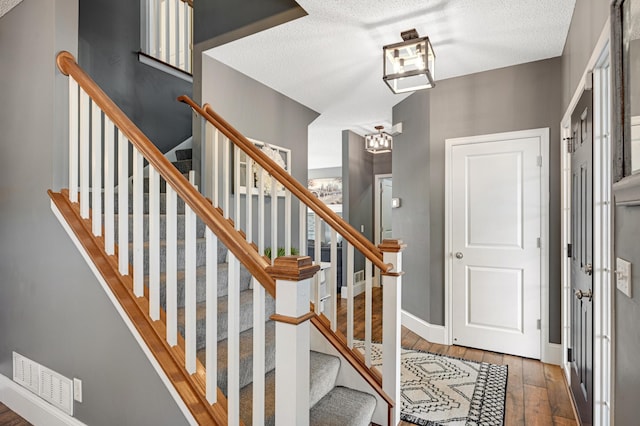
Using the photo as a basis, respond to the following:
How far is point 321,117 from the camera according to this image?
4.90 m

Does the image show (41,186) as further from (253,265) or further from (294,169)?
(294,169)

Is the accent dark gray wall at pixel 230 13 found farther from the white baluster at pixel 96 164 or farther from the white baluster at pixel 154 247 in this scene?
the white baluster at pixel 154 247

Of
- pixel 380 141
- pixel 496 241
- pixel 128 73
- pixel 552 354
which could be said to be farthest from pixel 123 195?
pixel 380 141

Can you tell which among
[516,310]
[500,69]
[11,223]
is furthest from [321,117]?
[11,223]

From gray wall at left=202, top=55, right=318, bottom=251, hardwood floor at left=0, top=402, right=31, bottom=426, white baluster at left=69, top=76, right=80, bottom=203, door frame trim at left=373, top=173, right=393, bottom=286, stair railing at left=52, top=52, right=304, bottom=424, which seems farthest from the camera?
door frame trim at left=373, top=173, right=393, bottom=286

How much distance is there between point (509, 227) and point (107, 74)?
13.5 feet

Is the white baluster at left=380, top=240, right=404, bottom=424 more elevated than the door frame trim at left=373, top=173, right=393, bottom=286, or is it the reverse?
the door frame trim at left=373, top=173, right=393, bottom=286

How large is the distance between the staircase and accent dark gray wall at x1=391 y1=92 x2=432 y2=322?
1.69 metres

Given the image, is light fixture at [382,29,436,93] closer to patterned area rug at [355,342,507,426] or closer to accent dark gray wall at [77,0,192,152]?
patterned area rug at [355,342,507,426]

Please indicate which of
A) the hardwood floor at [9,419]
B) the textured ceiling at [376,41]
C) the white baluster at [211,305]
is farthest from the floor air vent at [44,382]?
the textured ceiling at [376,41]

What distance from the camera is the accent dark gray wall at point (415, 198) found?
367cm

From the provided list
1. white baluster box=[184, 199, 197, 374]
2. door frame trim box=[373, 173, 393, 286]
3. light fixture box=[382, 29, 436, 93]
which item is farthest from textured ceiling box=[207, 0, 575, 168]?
door frame trim box=[373, 173, 393, 286]

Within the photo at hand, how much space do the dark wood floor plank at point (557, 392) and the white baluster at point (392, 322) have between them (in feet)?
3.72

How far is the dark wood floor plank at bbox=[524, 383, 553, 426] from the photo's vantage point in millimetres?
2189
